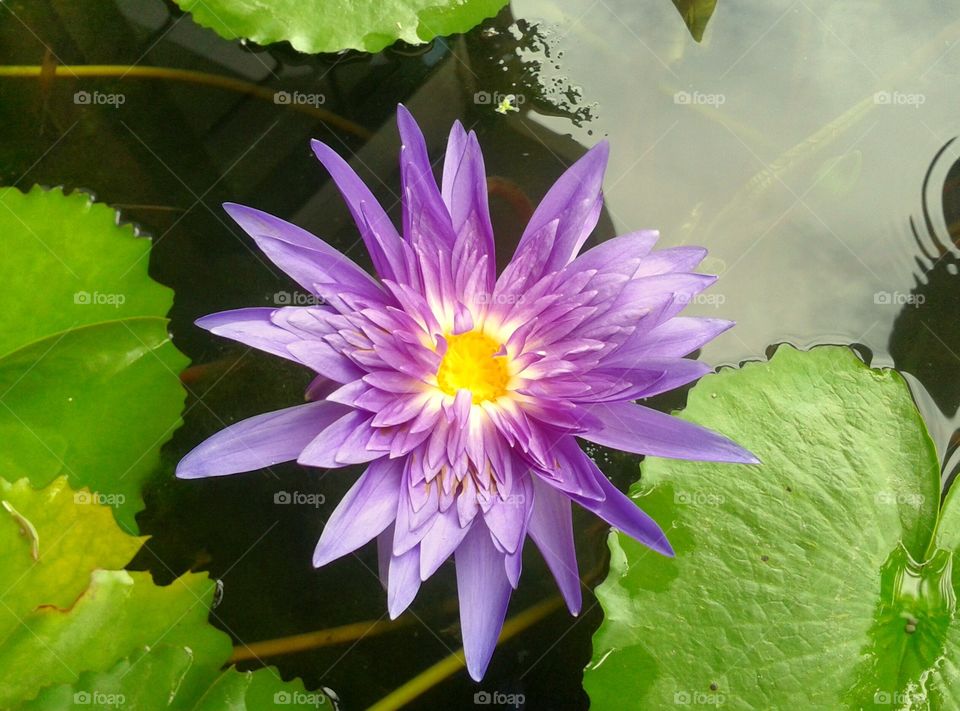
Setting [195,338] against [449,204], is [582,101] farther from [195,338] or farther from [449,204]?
[195,338]

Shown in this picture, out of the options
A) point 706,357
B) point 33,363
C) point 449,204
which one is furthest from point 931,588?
point 33,363
